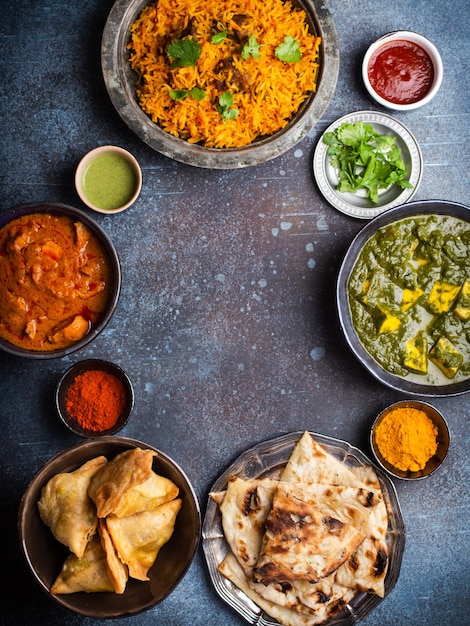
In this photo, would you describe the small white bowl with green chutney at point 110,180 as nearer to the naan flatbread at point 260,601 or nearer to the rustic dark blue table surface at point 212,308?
the rustic dark blue table surface at point 212,308

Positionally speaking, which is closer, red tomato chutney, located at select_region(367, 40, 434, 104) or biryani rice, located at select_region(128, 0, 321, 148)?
biryani rice, located at select_region(128, 0, 321, 148)

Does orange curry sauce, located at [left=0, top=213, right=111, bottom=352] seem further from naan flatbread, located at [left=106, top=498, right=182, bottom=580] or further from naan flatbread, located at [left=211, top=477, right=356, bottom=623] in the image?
naan flatbread, located at [left=211, top=477, right=356, bottom=623]

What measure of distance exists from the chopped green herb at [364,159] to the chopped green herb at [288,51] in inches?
17.8

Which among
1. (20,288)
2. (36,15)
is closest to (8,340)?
(20,288)

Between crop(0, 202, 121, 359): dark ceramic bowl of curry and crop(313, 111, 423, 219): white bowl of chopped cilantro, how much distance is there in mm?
1227

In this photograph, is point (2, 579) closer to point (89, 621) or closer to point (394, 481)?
point (89, 621)

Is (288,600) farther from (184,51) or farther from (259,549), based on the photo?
(184,51)

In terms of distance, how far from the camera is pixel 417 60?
3.22m

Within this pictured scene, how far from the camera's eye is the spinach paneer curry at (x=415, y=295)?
9.91ft

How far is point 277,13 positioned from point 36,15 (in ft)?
4.31

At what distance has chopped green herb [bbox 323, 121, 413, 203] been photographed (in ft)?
10.3

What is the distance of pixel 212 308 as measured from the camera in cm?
326

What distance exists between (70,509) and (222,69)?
2146 millimetres

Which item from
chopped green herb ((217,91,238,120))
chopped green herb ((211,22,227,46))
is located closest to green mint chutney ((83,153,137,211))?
chopped green herb ((217,91,238,120))
